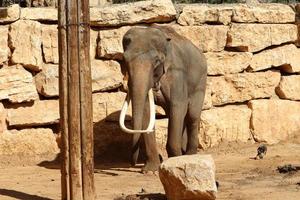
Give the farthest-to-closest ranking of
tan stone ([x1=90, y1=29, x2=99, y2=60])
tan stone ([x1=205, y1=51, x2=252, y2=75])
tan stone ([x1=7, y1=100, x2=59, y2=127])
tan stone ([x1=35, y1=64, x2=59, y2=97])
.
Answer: tan stone ([x1=205, y1=51, x2=252, y2=75]), tan stone ([x1=90, y1=29, x2=99, y2=60]), tan stone ([x1=35, y1=64, x2=59, y2=97]), tan stone ([x1=7, y1=100, x2=59, y2=127])

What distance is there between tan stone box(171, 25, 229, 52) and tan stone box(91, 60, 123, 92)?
1093 millimetres

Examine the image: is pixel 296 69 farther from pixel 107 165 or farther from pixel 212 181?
pixel 212 181

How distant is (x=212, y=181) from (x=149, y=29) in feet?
9.59

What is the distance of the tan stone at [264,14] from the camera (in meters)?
11.0

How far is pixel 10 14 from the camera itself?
983 cm

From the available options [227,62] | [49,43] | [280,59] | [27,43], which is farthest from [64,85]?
[280,59]

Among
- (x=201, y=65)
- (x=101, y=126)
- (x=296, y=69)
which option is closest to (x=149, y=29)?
(x=201, y=65)

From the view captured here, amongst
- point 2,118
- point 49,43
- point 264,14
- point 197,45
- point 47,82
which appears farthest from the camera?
point 264,14

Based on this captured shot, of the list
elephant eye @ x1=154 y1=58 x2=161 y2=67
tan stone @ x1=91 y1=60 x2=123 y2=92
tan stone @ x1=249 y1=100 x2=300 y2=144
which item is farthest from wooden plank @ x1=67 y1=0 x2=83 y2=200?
tan stone @ x1=249 y1=100 x2=300 y2=144

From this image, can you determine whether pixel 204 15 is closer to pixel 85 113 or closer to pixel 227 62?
pixel 227 62

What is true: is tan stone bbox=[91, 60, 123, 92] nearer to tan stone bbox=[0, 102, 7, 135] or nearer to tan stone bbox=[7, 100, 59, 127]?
tan stone bbox=[7, 100, 59, 127]

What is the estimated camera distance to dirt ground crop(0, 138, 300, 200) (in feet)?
23.9

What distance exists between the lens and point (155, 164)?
910 centimetres

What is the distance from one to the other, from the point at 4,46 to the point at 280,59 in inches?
→ 164
